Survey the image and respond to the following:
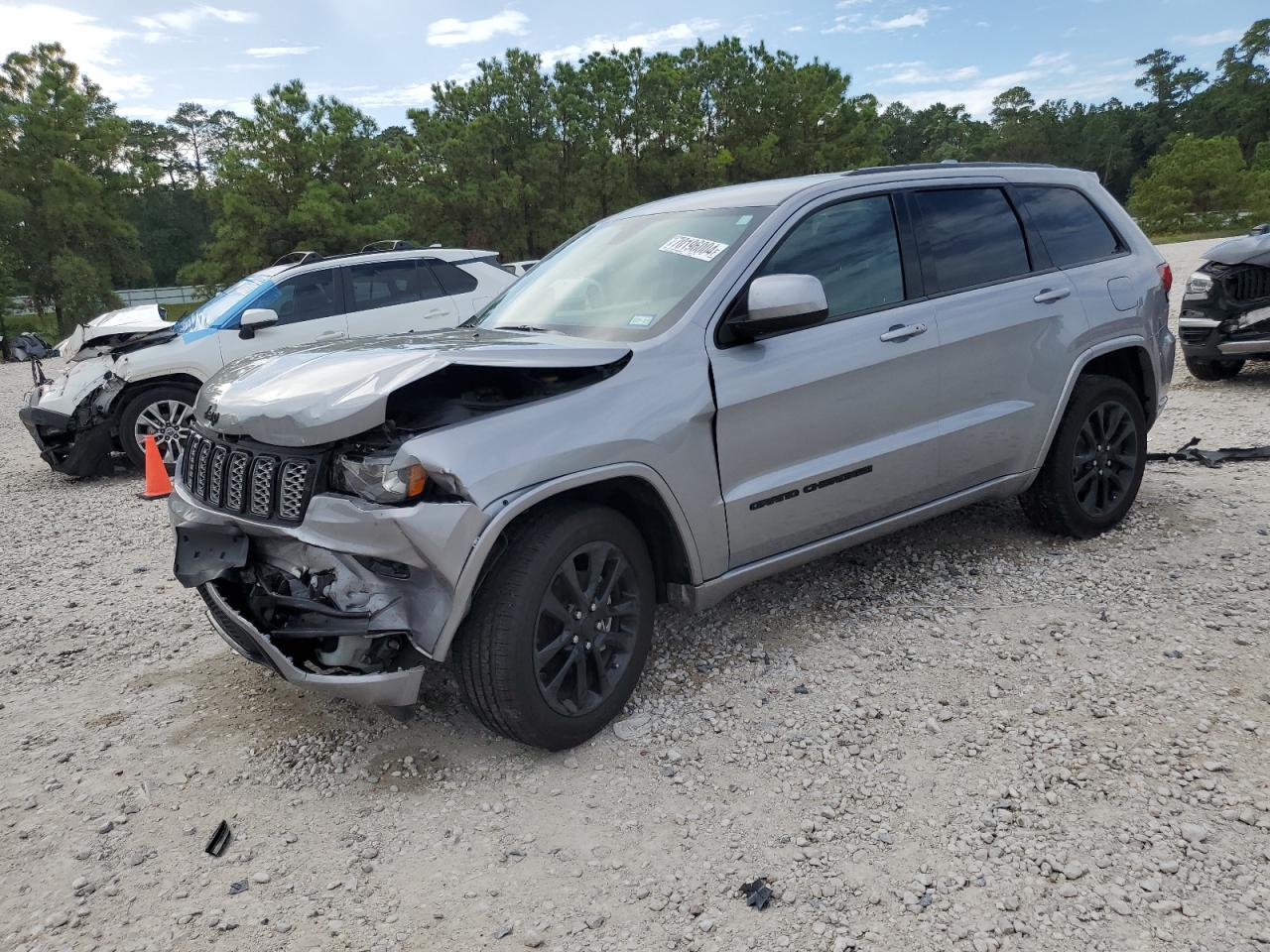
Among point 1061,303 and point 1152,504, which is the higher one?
point 1061,303

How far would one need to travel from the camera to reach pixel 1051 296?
4.46 meters

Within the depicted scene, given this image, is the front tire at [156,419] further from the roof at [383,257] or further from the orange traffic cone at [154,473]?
the roof at [383,257]

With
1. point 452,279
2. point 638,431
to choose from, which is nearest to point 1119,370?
point 638,431

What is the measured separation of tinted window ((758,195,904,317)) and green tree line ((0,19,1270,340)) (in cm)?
2474

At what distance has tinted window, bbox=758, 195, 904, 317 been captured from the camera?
12.3ft

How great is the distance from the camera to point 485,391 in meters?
3.15

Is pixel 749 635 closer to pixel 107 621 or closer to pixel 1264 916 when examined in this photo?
pixel 1264 916

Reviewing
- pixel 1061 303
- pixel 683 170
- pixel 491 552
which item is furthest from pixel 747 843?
pixel 683 170

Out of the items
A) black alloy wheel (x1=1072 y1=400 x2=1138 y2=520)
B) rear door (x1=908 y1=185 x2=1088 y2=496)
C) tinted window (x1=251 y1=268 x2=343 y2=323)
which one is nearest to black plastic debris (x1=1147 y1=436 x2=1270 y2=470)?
black alloy wheel (x1=1072 y1=400 x2=1138 y2=520)

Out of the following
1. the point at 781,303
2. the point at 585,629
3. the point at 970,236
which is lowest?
the point at 585,629

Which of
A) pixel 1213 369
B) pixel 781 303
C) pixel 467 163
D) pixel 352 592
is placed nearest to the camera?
pixel 352 592

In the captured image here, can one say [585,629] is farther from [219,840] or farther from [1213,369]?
[1213,369]

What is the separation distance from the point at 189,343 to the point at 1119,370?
24.0ft

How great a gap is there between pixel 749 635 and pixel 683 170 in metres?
30.3
